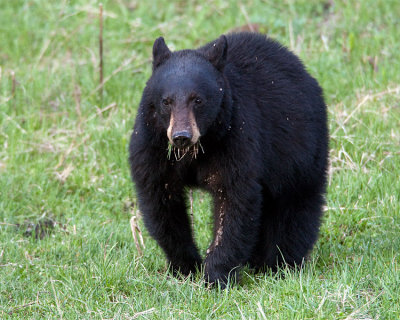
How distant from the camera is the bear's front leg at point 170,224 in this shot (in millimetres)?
5195

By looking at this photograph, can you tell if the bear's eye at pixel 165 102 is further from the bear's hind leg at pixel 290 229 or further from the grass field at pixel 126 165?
the bear's hind leg at pixel 290 229

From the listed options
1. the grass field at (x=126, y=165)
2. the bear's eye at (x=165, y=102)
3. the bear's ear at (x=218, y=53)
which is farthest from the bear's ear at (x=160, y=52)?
the grass field at (x=126, y=165)

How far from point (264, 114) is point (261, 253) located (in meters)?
1.18

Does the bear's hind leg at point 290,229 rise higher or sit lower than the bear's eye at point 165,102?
lower

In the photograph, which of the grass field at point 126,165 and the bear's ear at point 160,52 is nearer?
the grass field at point 126,165

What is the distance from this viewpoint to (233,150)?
4973mm

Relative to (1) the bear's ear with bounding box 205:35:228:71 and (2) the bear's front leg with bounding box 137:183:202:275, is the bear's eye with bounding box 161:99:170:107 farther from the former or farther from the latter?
(2) the bear's front leg with bounding box 137:183:202:275

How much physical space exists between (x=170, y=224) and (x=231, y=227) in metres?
0.49

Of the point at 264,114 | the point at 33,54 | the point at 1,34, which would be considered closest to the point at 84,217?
the point at 264,114

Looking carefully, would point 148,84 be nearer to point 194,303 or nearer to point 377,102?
point 194,303

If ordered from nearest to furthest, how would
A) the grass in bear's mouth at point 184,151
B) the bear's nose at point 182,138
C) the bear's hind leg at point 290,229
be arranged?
the bear's nose at point 182,138 < the grass in bear's mouth at point 184,151 < the bear's hind leg at point 290,229

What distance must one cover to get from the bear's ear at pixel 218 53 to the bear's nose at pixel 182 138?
700 mm

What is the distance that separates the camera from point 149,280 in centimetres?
505

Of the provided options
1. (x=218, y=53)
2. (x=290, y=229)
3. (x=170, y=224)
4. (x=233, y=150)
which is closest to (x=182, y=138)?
(x=233, y=150)
